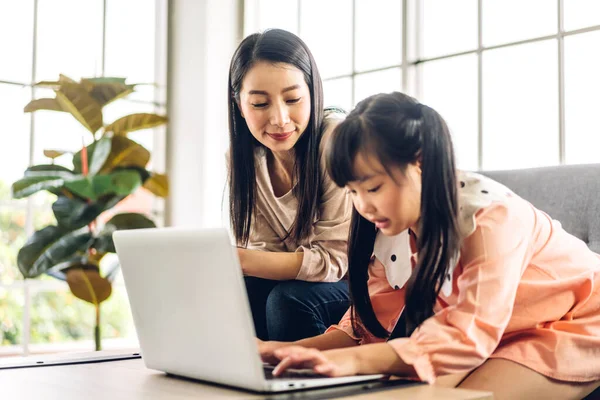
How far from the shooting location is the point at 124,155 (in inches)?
129

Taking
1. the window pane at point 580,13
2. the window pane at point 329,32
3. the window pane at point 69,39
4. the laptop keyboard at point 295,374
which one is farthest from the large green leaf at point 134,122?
the laptop keyboard at point 295,374

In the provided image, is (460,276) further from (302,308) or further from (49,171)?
(49,171)

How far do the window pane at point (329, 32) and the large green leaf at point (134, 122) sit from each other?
83 cm

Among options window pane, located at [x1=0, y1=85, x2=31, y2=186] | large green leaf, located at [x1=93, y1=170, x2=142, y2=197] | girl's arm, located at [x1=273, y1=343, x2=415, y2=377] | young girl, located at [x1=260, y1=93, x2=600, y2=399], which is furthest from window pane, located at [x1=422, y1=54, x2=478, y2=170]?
window pane, located at [x1=0, y1=85, x2=31, y2=186]

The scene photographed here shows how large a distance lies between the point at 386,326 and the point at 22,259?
213 cm

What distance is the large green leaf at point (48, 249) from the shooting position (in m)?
3.05

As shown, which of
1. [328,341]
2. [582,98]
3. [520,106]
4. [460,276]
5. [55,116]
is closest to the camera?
[460,276]

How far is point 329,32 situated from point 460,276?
2574 mm

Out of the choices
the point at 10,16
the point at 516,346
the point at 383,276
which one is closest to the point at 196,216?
the point at 10,16

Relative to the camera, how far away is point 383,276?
1.42 metres

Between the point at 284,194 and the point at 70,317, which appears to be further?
the point at 70,317

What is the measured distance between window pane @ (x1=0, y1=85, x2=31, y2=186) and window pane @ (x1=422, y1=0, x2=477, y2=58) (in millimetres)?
2068

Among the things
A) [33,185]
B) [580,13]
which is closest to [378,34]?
[580,13]

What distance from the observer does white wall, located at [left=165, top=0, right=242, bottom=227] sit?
12.4 feet
